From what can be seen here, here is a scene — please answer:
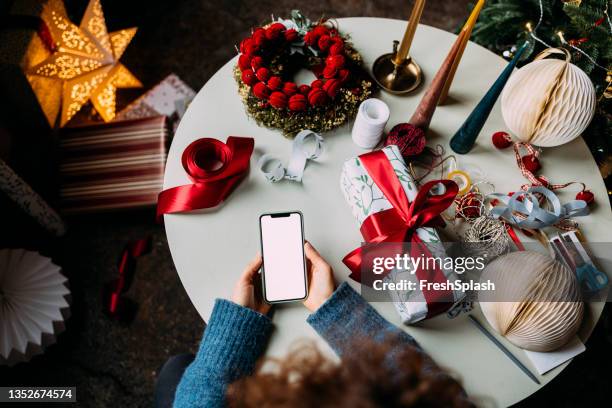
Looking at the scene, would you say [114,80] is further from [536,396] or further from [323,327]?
[536,396]

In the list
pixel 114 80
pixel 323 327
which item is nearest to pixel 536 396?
pixel 323 327

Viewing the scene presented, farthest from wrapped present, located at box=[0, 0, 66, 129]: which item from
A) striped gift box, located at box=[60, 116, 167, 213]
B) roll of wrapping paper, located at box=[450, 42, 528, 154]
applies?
roll of wrapping paper, located at box=[450, 42, 528, 154]

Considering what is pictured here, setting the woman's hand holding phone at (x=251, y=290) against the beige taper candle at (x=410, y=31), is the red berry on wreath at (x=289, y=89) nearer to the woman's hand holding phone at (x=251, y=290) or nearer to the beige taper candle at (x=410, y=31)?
the beige taper candle at (x=410, y=31)

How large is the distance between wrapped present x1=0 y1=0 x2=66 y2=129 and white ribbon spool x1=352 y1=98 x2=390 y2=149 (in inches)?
47.7

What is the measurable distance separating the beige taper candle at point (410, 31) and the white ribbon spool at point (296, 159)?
0.33m

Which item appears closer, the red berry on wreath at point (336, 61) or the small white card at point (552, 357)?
the small white card at point (552, 357)

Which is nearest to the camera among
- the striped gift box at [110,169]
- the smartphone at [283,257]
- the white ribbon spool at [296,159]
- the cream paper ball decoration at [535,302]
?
the cream paper ball decoration at [535,302]

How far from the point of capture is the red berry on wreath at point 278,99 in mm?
1153

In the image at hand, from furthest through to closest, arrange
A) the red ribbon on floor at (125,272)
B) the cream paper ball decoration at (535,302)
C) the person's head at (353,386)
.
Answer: the red ribbon on floor at (125,272), the cream paper ball decoration at (535,302), the person's head at (353,386)

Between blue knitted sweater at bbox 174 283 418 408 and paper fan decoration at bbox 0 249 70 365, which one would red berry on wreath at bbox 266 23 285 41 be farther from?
paper fan decoration at bbox 0 249 70 365

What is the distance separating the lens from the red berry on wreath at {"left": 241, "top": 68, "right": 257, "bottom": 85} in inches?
46.5

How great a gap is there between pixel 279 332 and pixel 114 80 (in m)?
1.41

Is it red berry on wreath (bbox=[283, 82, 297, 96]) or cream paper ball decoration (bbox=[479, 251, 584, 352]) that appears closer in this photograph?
cream paper ball decoration (bbox=[479, 251, 584, 352])

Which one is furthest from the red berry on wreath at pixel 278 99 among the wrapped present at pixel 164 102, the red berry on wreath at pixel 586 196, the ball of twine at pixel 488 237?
the wrapped present at pixel 164 102
